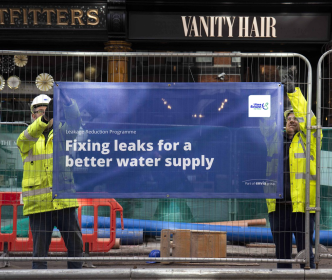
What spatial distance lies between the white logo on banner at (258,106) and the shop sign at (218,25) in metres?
5.17

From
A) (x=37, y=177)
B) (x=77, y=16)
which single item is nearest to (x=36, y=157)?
(x=37, y=177)

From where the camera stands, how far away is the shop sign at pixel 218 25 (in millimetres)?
10562

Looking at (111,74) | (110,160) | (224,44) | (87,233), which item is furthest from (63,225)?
(224,44)

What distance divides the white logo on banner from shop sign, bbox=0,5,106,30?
221 inches

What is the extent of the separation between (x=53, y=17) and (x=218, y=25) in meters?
3.36

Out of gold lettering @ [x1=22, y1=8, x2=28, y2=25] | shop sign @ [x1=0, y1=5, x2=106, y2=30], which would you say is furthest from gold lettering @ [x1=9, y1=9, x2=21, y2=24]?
gold lettering @ [x1=22, y1=8, x2=28, y2=25]

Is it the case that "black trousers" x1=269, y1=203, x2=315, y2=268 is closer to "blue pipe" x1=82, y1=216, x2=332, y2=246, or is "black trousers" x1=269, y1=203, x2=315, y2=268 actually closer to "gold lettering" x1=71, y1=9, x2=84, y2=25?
"blue pipe" x1=82, y1=216, x2=332, y2=246

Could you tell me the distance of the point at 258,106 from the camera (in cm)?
569

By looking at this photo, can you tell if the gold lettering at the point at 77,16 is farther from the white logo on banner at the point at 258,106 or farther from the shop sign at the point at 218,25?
the white logo on banner at the point at 258,106

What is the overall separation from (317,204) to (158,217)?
6.73 feet

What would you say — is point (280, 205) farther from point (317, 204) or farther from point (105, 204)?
point (105, 204)

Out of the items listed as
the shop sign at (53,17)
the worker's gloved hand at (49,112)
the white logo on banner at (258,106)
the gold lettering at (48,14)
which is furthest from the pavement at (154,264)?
the gold lettering at (48,14)

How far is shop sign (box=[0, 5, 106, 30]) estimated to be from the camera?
10.5 metres

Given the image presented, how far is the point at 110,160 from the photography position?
18.6 feet
